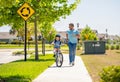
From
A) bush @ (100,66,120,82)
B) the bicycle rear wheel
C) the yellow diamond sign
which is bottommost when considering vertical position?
the bicycle rear wheel

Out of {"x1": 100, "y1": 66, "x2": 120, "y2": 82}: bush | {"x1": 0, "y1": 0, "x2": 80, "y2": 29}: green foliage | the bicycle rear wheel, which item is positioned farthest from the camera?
{"x1": 0, "y1": 0, "x2": 80, "y2": 29}: green foliage

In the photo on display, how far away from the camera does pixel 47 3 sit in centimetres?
2736

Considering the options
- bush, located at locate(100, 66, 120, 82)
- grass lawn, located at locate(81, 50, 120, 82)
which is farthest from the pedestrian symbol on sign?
bush, located at locate(100, 66, 120, 82)

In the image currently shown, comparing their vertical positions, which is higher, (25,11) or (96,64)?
(25,11)

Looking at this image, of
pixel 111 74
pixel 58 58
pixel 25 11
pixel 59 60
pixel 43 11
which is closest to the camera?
pixel 111 74

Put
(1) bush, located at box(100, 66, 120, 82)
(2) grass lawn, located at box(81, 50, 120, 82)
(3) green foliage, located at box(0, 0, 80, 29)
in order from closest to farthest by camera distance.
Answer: (1) bush, located at box(100, 66, 120, 82), (2) grass lawn, located at box(81, 50, 120, 82), (3) green foliage, located at box(0, 0, 80, 29)

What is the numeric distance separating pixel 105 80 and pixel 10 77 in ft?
18.8

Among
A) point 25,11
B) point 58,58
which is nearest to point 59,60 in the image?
point 58,58

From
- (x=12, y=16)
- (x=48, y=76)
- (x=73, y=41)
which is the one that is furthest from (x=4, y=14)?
(x=48, y=76)

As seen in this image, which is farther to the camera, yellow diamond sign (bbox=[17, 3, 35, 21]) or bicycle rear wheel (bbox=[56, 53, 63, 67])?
yellow diamond sign (bbox=[17, 3, 35, 21])

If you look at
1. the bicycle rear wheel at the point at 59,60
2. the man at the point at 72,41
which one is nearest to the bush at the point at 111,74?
the bicycle rear wheel at the point at 59,60

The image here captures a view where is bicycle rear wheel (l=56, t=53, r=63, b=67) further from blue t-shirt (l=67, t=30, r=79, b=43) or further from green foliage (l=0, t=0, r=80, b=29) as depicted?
green foliage (l=0, t=0, r=80, b=29)

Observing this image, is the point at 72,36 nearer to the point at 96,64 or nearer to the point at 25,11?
the point at 96,64

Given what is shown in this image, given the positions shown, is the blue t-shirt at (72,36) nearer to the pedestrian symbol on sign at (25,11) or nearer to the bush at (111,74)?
the pedestrian symbol on sign at (25,11)
